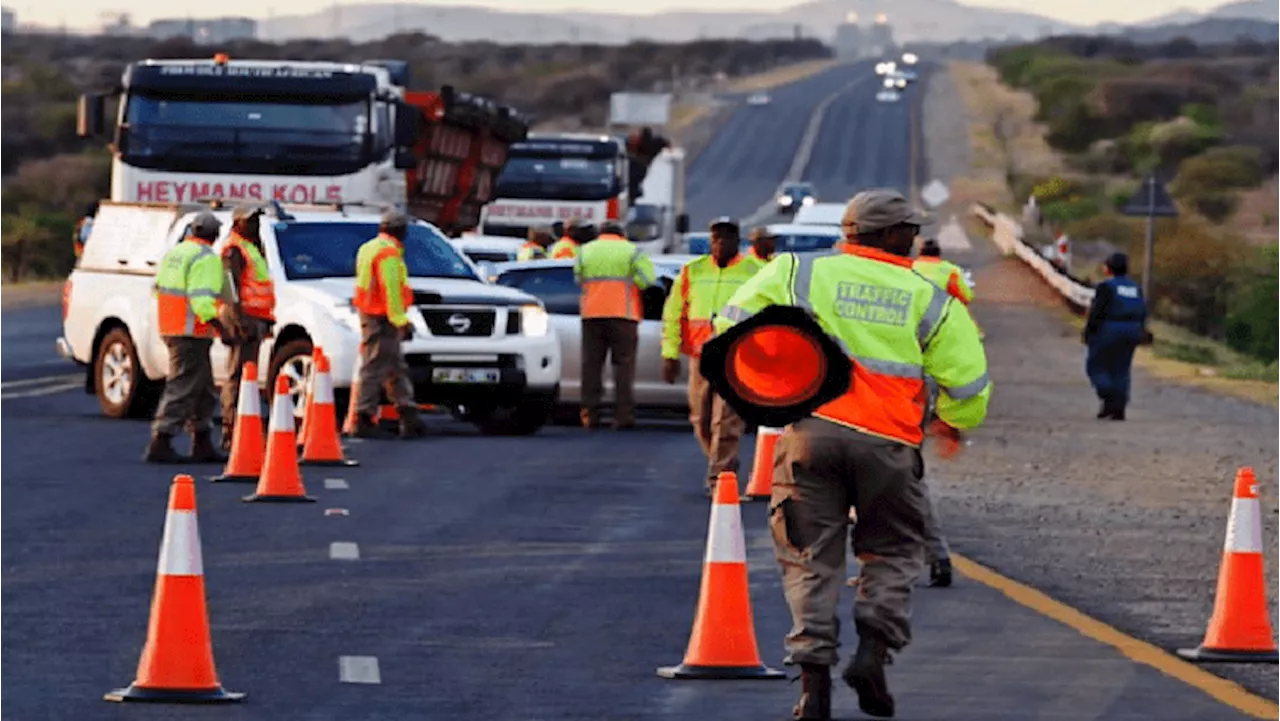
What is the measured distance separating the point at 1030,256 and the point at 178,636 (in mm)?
59948

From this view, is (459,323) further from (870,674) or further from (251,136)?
(870,674)

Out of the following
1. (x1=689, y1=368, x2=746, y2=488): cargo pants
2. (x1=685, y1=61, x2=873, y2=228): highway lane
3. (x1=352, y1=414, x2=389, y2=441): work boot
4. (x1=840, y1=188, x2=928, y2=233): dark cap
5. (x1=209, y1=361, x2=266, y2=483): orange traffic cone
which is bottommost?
(x1=685, y1=61, x2=873, y2=228): highway lane

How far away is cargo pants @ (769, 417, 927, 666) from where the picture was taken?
31.3 feet

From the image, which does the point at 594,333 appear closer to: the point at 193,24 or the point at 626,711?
the point at 626,711

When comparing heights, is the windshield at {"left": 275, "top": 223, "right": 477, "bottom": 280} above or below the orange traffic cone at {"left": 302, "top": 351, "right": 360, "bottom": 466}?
above

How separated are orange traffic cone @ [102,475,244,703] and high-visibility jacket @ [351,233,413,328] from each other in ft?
40.8

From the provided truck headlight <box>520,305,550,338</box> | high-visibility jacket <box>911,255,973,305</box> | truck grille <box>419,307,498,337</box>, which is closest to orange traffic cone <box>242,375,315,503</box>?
high-visibility jacket <box>911,255,973,305</box>

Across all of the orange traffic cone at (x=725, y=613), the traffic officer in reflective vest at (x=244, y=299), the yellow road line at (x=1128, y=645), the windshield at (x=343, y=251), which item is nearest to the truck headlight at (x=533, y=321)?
the windshield at (x=343, y=251)

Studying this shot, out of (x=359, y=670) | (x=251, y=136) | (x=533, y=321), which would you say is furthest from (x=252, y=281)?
(x=251, y=136)

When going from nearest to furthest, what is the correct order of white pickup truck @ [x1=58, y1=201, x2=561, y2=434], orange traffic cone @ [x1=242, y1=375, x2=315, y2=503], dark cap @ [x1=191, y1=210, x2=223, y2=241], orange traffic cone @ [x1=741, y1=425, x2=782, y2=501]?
orange traffic cone @ [x1=242, y1=375, x2=315, y2=503] → orange traffic cone @ [x1=741, y1=425, x2=782, y2=501] → dark cap @ [x1=191, y1=210, x2=223, y2=241] → white pickup truck @ [x1=58, y1=201, x2=561, y2=434]

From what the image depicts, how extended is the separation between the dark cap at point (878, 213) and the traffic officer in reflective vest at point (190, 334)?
35.7ft

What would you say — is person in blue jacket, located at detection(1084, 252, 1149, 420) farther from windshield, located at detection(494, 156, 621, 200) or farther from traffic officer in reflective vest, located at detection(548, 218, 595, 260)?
windshield, located at detection(494, 156, 621, 200)

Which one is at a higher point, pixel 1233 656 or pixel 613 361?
pixel 1233 656

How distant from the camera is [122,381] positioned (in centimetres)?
2475
